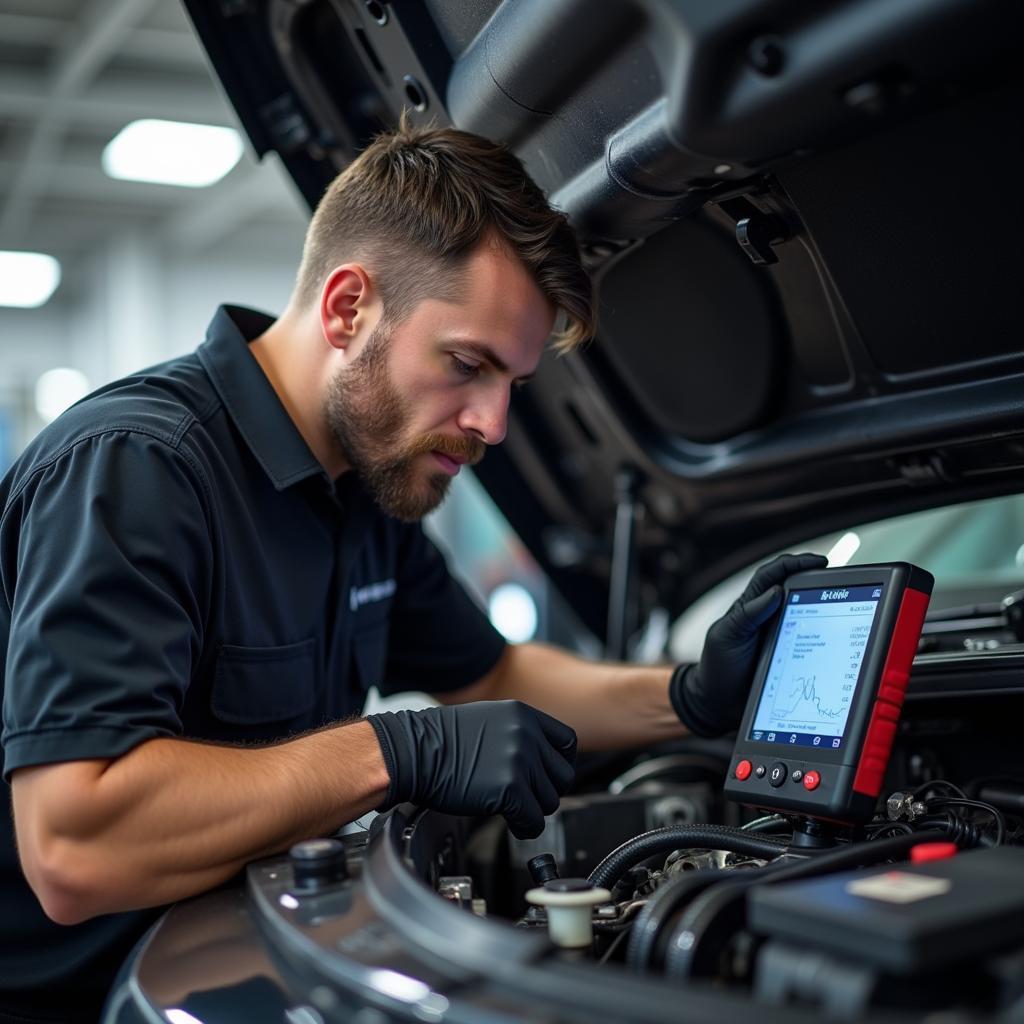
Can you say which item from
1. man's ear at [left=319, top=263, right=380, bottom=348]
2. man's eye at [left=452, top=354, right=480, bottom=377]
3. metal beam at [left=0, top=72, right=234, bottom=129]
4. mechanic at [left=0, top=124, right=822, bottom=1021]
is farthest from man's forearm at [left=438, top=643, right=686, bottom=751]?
metal beam at [left=0, top=72, right=234, bottom=129]

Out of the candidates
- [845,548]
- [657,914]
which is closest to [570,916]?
[657,914]

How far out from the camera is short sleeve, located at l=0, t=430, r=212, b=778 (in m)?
0.94

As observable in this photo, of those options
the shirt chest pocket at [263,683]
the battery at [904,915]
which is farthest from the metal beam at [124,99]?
the battery at [904,915]

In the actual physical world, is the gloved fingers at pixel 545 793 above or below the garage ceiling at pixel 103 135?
below

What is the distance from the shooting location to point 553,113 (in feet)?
3.79

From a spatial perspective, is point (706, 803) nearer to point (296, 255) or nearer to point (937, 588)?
point (937, 588)

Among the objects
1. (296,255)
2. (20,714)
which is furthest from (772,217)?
(296,255)

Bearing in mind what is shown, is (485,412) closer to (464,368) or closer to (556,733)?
(464,368)

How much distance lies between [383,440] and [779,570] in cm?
47

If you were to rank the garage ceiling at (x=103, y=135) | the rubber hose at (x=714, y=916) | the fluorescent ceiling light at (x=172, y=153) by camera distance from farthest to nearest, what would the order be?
the fluorescent ceiling light at (x=172, y=153) < the garage ceiling at (x=103, y=135) < the rubber hose at (x=714, y=916)

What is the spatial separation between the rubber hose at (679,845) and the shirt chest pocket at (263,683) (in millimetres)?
426

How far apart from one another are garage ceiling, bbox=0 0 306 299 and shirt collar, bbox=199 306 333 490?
3.29 m

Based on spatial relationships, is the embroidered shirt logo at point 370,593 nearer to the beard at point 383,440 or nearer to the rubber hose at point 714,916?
the beard at point 383,440

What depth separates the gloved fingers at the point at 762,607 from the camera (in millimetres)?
1202
